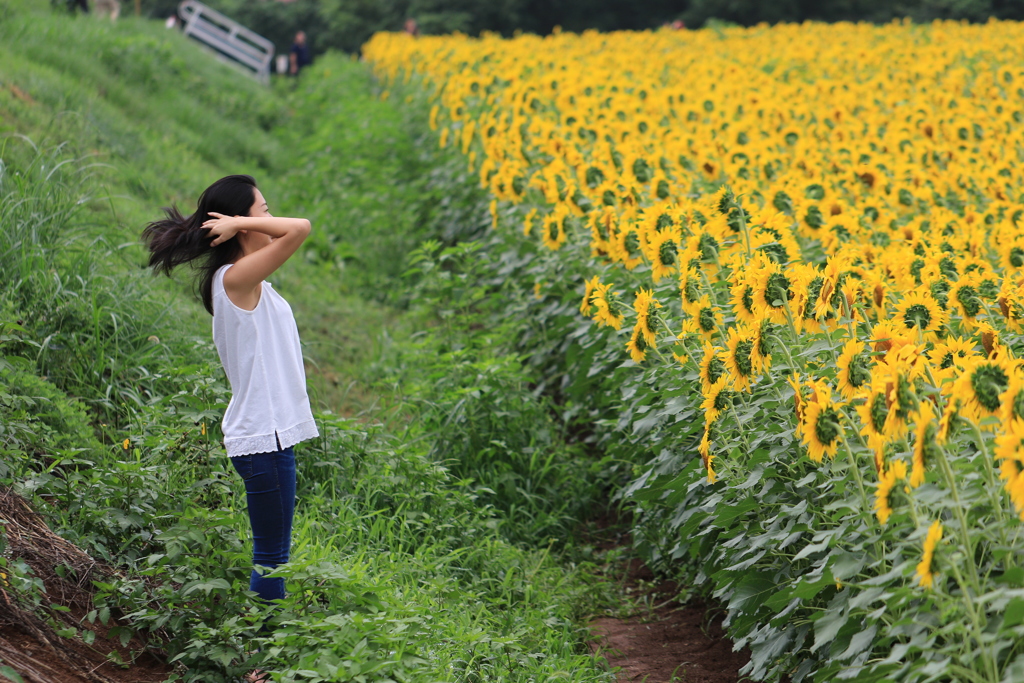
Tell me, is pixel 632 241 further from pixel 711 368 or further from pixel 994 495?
pixel 994 495

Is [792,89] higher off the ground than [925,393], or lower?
higher

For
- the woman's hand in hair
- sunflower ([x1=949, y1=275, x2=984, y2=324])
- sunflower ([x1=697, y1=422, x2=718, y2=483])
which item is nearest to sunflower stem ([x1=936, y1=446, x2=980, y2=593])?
sunflower ([x1=697, y1=422, x2=718, y2=483])

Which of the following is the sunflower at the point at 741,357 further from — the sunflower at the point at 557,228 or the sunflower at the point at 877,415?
the sunflower at the point at 557,228

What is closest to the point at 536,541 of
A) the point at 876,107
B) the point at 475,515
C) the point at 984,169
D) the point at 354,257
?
the point at 475,515

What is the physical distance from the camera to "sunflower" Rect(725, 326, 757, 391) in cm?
313

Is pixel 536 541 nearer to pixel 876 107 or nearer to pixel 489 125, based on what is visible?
pixel 489 125

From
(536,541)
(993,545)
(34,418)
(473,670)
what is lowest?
(536,541)

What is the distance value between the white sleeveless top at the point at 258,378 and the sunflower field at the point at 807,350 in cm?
133

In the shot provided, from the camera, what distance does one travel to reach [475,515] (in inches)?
187

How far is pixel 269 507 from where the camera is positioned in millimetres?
3273

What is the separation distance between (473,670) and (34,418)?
1.99m

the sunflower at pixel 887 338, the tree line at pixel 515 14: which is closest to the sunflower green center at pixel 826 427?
the sunflower at pixel 887 338

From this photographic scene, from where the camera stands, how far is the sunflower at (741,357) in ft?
10.3

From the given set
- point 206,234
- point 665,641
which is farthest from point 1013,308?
point 206,234
